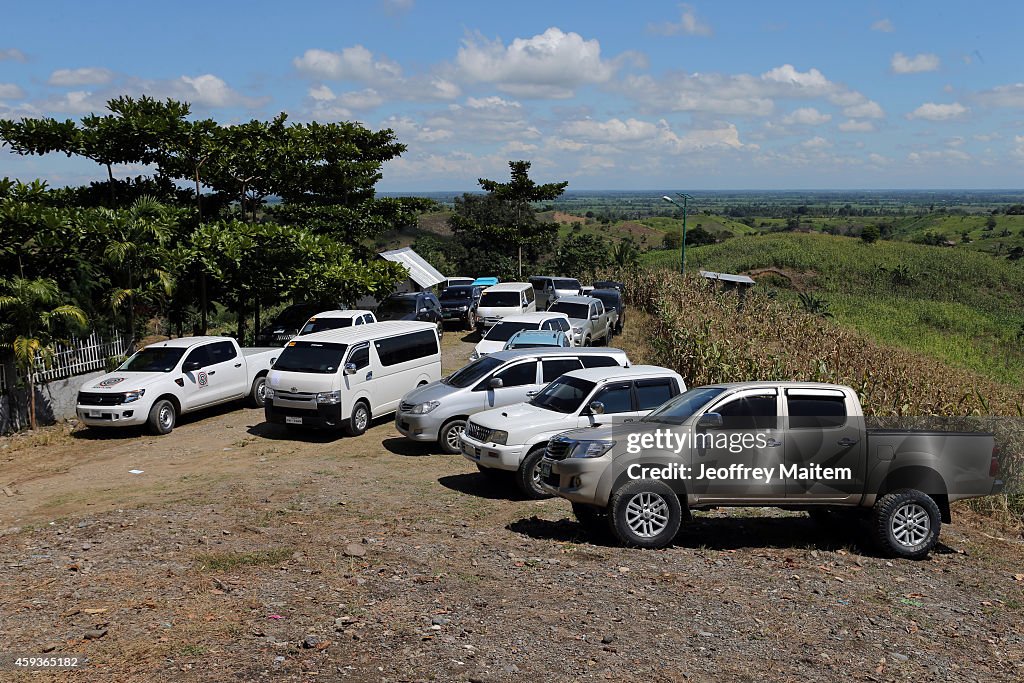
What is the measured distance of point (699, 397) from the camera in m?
9.94

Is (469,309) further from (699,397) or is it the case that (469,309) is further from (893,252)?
(893,252)

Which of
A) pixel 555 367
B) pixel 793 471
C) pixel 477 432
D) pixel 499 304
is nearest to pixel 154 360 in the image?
pixel 555 367

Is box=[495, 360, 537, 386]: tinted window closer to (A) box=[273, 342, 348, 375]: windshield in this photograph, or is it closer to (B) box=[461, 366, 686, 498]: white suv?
(B) box=[461, 366, 686, 498]: white suv

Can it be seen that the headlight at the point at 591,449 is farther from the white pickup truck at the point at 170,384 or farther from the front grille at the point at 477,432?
the white pickup truck at the point at 170,384

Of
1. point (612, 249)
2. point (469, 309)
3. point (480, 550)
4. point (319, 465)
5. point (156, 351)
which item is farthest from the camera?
point (612, 249)

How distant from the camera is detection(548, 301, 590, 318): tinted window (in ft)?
90.8

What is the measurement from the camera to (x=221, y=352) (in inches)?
736

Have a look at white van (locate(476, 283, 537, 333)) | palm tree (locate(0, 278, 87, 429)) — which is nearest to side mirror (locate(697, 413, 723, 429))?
palm tree (locate(0, 278, 87, 429))

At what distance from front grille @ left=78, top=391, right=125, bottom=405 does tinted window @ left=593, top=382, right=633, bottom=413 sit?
10.0 m

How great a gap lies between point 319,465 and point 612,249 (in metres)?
51.1

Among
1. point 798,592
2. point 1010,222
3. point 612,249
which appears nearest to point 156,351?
point 798,592

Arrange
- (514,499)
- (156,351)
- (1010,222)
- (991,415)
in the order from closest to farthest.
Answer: (514,499)
(991,415)
(156,351)
(1010,222)

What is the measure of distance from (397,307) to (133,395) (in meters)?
13.8

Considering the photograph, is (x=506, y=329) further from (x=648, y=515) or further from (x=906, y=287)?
(x=906, y=287)
